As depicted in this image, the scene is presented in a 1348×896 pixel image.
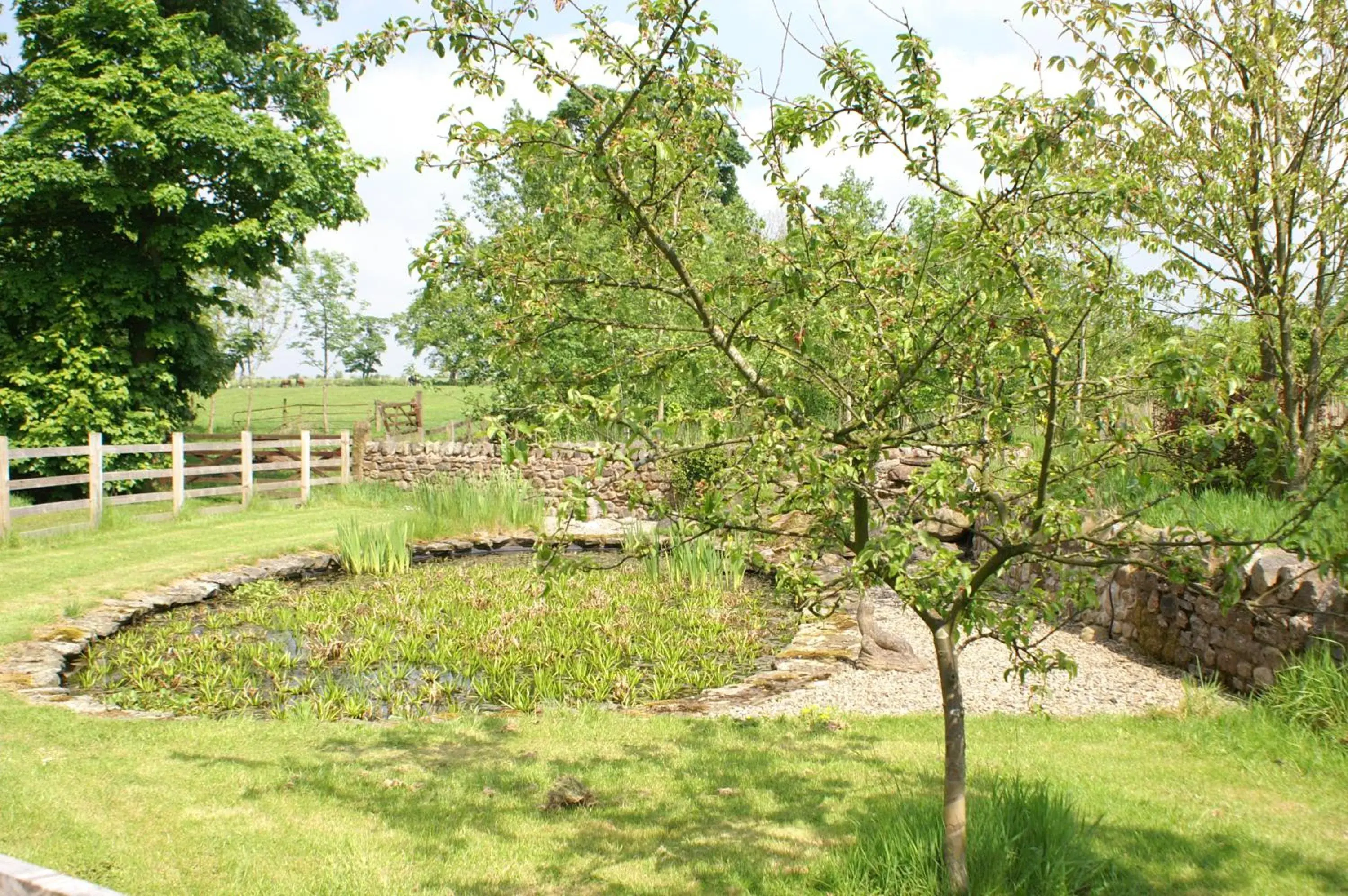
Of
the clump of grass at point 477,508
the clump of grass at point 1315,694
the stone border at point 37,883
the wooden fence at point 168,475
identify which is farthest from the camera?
the clump of grass at point 477,508

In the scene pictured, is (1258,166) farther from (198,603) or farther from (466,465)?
(466,465)

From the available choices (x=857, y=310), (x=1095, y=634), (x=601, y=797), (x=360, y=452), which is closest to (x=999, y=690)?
(x=1095, y=634)

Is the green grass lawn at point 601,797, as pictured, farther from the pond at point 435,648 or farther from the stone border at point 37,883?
the stone border at point 37,883

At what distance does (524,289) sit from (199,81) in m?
19.2

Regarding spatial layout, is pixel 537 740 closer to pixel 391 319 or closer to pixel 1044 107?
pixel 1044 107

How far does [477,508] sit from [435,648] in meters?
7.05

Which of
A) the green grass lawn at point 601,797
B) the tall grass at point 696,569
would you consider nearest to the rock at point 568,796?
the green grass lawn at point 601,797

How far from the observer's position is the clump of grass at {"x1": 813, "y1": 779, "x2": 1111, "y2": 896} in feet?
11.7

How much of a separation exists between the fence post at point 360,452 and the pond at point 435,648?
33.1 feet

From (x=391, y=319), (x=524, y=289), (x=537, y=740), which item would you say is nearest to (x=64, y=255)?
(x=537, y=740)

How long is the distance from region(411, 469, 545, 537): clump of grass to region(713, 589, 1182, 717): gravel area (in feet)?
27.1

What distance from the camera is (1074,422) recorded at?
141 inches

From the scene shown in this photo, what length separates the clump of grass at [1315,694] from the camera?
18.0ft

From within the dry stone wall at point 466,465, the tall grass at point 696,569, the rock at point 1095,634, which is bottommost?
the rock at point 1095,634
